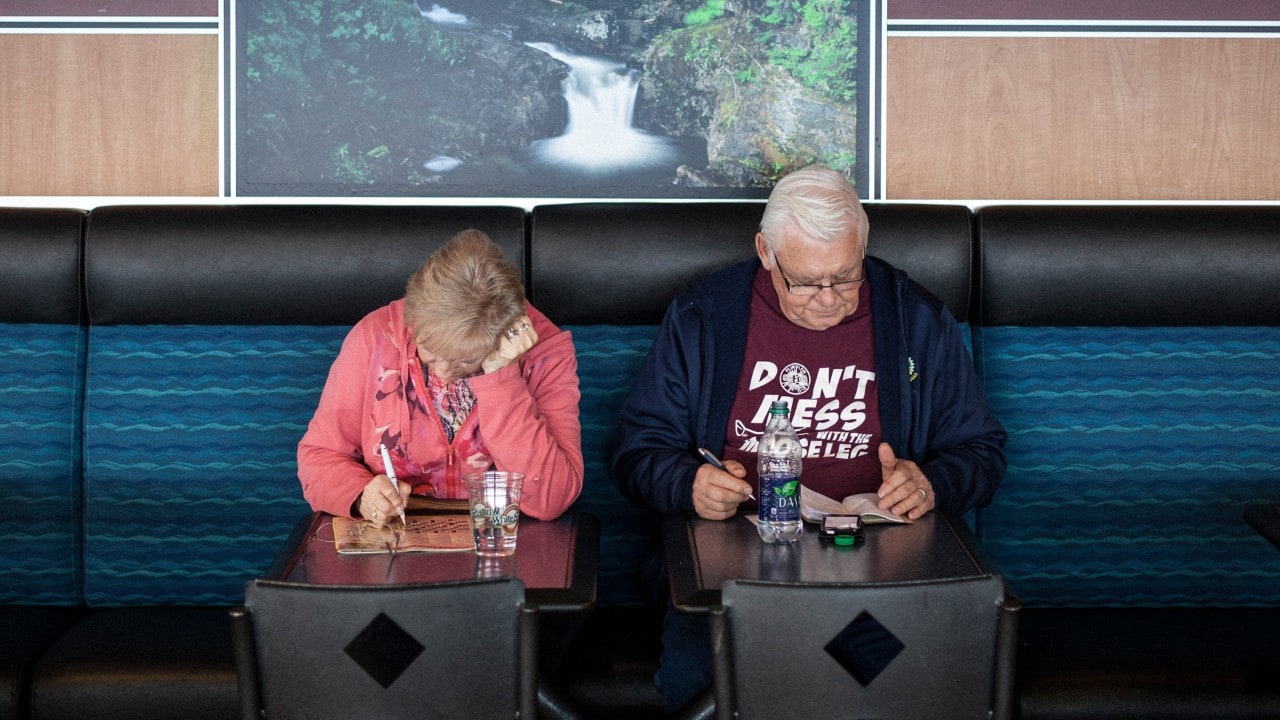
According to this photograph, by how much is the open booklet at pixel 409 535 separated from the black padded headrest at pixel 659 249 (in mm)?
749

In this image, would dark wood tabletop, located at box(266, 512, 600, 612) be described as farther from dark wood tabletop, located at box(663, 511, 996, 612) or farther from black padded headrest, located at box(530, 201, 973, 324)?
black padded headrest, located at box(530, 201, 973, 324)

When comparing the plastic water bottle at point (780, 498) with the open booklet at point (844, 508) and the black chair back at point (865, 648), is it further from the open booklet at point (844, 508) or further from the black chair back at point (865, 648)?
the black chair back at point (865, 648)

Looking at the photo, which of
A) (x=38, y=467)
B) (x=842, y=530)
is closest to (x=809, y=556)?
(x=842, y=530)

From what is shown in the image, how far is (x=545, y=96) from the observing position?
9.87ft

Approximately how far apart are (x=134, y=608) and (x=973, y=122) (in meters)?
2.28

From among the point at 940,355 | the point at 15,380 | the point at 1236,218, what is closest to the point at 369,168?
the point at 15,380

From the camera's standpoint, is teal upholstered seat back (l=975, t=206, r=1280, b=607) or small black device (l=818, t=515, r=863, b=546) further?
teal upholstered seat back (l=975, t=206, r=1280, b=607)

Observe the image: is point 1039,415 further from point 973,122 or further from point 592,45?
point 592,45

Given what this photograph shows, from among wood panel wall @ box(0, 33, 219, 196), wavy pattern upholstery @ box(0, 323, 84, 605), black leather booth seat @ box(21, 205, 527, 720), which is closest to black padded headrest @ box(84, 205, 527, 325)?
black leather booth seat @ box(21, 205, 527, 720)

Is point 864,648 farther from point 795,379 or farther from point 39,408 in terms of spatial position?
point 39,408

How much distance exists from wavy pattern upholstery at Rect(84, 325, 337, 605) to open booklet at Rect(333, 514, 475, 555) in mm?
644

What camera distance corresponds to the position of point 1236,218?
279cm

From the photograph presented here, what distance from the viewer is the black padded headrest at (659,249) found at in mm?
2742

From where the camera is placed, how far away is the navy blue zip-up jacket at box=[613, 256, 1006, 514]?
2476 mm
